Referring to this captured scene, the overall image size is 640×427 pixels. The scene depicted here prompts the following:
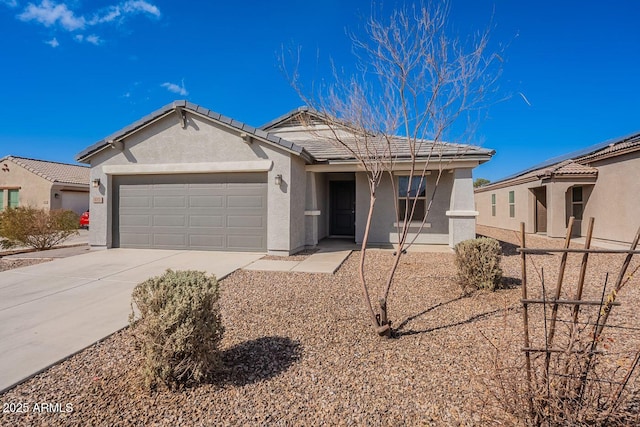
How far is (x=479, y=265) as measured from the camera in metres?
5.79

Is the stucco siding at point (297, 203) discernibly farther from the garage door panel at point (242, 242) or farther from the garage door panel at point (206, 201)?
the garage door panel at point (206, 201)

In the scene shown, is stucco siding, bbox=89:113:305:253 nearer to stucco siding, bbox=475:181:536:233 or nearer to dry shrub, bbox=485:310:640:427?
dry shrub, bbox=485:310:640:427

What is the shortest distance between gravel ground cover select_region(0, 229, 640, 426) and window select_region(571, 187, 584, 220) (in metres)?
12.2

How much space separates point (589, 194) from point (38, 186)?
32.3 metres

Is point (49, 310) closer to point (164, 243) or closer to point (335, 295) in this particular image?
point (335, 295)

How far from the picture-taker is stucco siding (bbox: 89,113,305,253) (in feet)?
31.9

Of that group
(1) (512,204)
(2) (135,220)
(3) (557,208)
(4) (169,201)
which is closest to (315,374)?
(4) (169,201)

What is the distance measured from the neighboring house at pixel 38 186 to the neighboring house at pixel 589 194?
1155 inches

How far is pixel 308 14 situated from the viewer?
802 cm

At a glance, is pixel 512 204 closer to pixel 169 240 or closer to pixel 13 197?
pixel 169 240

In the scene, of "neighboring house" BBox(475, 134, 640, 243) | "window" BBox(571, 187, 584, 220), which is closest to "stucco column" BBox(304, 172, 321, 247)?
"neighboring house" BBox(475, 134, 640, 243)

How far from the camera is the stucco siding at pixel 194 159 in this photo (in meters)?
9.73

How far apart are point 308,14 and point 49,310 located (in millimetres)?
8153

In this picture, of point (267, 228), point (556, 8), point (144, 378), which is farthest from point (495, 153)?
point (144, 378)
